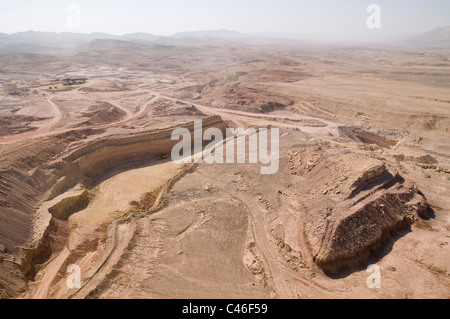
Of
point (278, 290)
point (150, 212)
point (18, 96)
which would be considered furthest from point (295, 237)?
point (18, 96)

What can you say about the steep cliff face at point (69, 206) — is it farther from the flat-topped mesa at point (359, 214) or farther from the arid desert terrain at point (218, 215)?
the flat-topped mesa at point (359, 214)

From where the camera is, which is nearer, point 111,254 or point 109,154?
point 111,254

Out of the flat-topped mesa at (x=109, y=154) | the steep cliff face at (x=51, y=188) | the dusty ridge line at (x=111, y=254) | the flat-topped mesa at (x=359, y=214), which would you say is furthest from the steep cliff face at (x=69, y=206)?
the flat-topped mesa at (x=359, y=214)

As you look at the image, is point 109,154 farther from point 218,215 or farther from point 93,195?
point 218,215

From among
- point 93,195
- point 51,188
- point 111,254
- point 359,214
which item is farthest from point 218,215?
point 51,188

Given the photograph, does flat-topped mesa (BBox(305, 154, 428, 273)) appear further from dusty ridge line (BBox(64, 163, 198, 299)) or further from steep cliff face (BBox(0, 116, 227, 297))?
steep cliff face (BBox(0, 116, 227, 297))

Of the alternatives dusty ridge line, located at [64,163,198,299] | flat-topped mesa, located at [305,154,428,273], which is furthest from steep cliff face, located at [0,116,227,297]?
flat-topped mesa, located at [305,154,428,273]

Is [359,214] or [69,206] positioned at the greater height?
[359,214]

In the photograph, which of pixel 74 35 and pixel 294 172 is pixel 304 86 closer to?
pixel 294 172
